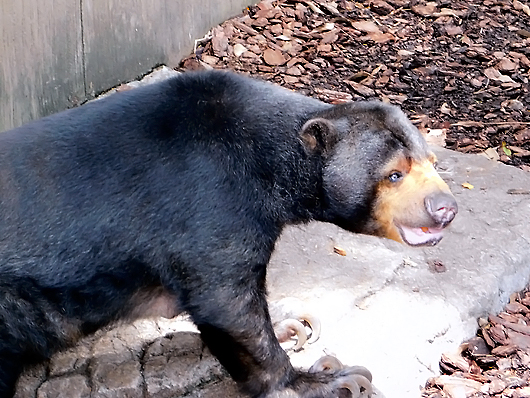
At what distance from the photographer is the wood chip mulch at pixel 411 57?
7.64 meters

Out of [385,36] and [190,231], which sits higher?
[190,231]

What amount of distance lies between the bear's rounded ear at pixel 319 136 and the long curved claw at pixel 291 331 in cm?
120

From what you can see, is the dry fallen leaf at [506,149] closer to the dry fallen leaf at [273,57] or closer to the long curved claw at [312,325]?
the dry fallen leaf at [273,57]

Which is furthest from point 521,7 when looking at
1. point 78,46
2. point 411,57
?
point 78,46

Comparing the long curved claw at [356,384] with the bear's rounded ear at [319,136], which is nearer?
the bear's rounded ear at [319,136]

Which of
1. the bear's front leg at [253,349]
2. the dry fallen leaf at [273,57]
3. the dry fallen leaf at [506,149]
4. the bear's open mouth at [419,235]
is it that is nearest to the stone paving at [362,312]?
the bear's front leg at [253,349]

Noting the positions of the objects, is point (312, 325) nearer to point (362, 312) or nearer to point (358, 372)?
point (362, 312)

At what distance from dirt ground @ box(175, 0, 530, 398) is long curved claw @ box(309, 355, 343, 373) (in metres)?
3.48

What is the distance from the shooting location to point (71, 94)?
6.63 metres

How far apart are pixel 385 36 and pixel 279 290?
5011mm

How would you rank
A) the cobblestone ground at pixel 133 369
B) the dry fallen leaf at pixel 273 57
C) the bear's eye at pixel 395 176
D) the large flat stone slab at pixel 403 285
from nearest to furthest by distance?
the bear's eye at pixel 395 176, the cobblestone ground at pixel 133 369, the large flat stone slab at pixel 403 285, the dry fallen leaf at pixel 273 57

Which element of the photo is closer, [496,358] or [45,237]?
[45,237]

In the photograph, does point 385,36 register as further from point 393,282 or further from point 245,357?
point 245,357

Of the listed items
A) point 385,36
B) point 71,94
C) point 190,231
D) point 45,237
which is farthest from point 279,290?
point 385,36
